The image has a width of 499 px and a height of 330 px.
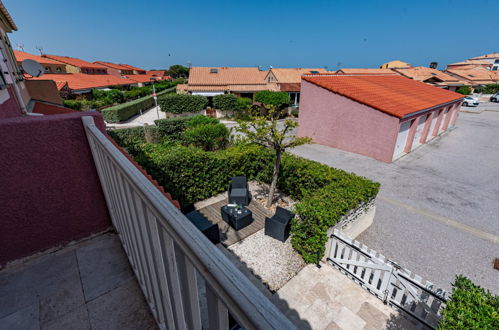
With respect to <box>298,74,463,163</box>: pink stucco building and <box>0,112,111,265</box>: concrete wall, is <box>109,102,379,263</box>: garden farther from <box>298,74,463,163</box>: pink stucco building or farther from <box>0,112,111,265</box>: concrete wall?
<box>298,74,463,163</box>: pink stucco building

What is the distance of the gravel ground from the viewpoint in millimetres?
5559

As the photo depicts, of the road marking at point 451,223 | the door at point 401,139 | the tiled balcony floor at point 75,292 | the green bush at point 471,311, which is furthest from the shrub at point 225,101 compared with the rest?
the green bush at point 471,311

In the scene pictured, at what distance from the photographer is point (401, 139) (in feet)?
44.2

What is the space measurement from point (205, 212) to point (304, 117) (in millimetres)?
12164

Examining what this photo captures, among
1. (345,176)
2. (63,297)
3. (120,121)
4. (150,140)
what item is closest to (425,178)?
(345,176)

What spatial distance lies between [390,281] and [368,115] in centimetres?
1087

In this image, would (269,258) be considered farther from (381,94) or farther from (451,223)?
(381,94)

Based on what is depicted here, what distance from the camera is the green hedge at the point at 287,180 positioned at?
19.2ft

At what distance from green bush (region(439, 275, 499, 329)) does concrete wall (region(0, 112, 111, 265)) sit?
5195 mm

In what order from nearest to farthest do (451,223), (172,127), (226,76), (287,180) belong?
(451,223) < (287,180) < (172,127) < (226,76)

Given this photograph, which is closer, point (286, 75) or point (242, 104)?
point (242, 104)

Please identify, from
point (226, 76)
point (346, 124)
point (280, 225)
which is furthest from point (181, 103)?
point (280, 225)

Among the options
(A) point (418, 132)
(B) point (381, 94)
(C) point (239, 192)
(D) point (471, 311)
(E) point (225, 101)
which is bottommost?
(C) point (239, 192)

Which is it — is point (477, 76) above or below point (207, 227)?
above
